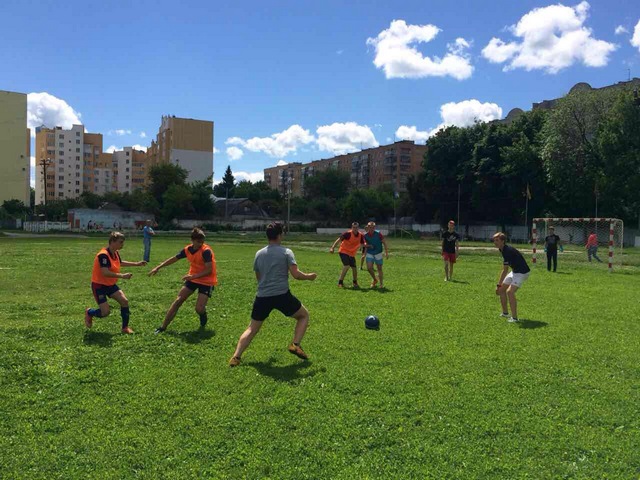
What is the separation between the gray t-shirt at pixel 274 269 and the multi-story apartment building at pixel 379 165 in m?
107

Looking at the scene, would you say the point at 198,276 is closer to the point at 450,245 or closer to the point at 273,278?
the point at 273,278

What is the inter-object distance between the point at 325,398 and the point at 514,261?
6.26 metres

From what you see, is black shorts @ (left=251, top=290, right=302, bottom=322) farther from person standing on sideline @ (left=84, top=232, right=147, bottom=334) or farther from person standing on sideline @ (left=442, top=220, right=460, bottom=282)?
person standing on sideline @ (left=442, top=220, right=460, bottom=282)

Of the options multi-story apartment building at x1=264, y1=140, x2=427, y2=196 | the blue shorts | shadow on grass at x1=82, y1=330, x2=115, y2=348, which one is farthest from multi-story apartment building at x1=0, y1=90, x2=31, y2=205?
shadow on grass at x1=82, y1=330, x2=115, y2=348

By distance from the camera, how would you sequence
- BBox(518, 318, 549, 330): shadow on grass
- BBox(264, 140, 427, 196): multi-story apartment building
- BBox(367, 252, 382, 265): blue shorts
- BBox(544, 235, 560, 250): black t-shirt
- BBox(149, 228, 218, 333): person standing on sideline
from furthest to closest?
BBox(264, 140, 427, 196): multi-story apartment building < BBox(544, 235, 560, 250): black t-shirt < BBox(367, 252, 382, 265): blue shorts < BBox(518, 318, 549, 330): shadow on grass < BBox(149, 228, 218, 333): person standing on sideline

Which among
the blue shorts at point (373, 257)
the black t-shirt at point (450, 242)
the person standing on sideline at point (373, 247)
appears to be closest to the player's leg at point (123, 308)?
the person standing on sideline at point (373, 247)

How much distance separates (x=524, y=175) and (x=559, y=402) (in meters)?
63.3

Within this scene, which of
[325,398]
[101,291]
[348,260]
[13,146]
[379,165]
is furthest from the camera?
[379,165]

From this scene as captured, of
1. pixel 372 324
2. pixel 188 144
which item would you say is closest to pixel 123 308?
pixel 372 324

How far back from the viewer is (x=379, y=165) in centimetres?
13612

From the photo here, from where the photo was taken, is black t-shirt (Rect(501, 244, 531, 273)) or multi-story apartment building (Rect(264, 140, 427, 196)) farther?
multi-story apartment building (Rect(264, 140, 427, 196))

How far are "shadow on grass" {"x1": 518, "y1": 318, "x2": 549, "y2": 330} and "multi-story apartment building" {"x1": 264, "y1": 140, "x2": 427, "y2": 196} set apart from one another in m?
104

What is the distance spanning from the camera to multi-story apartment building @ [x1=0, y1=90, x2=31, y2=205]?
103875 millimetres

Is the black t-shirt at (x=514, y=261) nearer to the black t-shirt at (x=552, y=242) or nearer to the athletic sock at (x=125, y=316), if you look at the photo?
the athletic sock at (x=125, y=316)
